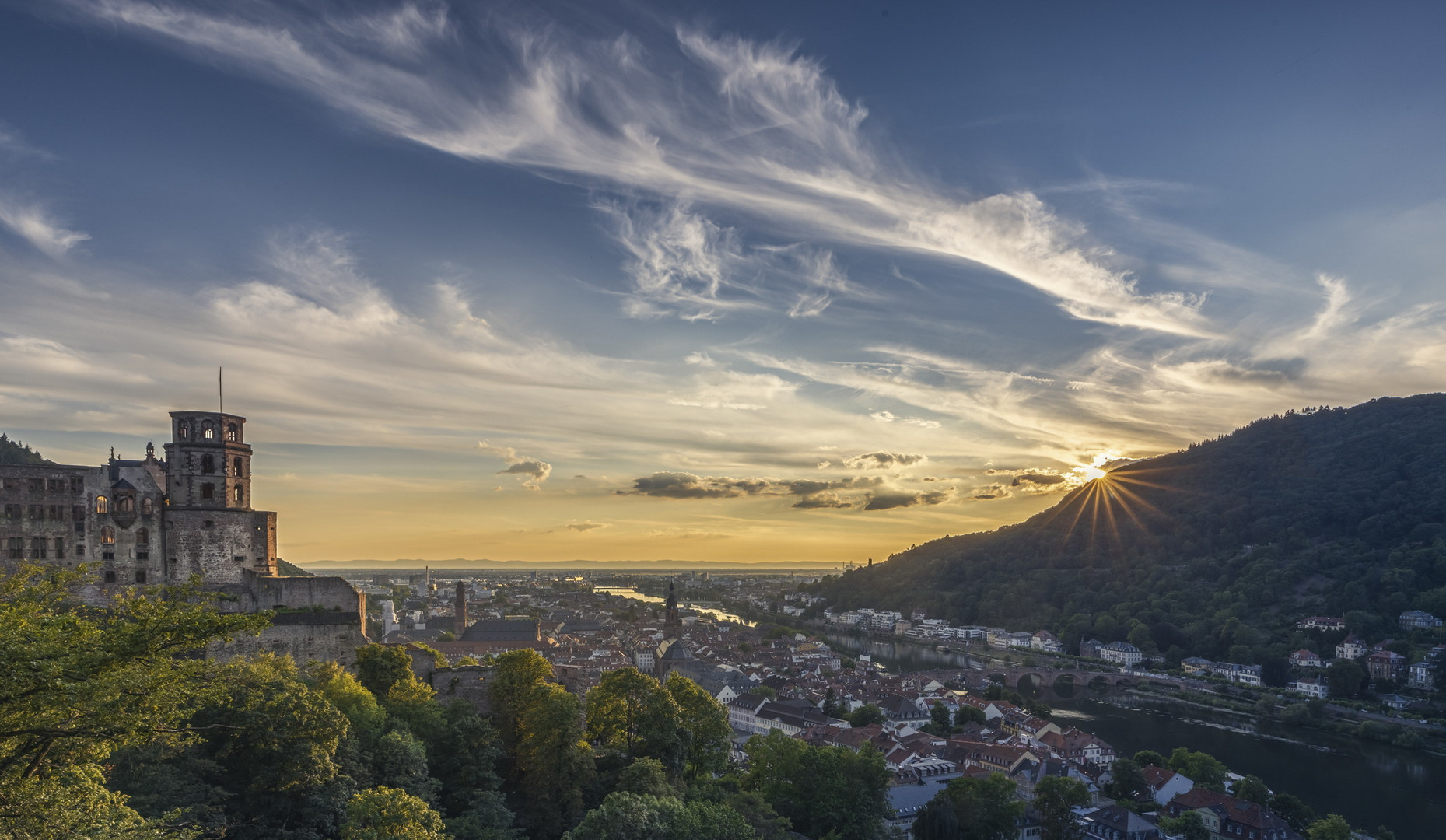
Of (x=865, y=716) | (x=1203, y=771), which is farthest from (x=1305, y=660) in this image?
(x=865, y=716)

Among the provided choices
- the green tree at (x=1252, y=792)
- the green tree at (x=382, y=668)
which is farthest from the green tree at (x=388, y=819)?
the green tree at (x=1252, y=792)

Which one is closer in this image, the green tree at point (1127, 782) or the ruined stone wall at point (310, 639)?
the ruined stone wall at point (310, 639)

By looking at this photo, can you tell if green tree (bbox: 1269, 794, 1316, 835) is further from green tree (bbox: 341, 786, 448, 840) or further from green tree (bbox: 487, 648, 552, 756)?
green tree (bbox: 341, 786, 448, 840)

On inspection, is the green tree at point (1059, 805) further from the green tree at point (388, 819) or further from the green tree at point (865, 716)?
the green tree at point (388, 819)

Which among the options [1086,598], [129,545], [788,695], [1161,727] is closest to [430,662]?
[129,545]

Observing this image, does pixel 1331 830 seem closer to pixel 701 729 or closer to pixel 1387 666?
pixel 701 729

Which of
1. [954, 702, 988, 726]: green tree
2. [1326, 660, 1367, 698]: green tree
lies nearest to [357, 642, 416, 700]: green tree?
[954, 702, 988, 726]: green tree
